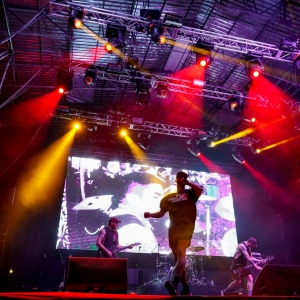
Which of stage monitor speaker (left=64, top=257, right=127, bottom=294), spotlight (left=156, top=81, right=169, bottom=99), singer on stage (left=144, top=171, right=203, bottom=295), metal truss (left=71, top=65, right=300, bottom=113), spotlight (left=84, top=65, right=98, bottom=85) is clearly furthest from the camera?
spotlight (left=156, top=81, right=169, bottom=99)

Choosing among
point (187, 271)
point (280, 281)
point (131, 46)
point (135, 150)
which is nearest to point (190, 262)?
point (187, 271)

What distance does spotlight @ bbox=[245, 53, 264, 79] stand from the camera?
752 cm

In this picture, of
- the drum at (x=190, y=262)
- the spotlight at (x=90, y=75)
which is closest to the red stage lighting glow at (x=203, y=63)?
the spotlight at (x=90, y=75)

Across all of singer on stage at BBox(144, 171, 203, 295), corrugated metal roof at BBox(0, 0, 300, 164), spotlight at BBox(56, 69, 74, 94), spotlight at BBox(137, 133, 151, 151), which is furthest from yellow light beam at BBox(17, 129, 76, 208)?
singer on stage at BBox(144, 171, 203, 295)

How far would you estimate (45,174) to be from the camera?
11.0m

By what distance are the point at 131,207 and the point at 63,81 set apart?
5145 millimetres

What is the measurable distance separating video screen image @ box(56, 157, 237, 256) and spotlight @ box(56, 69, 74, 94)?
3.85 metres

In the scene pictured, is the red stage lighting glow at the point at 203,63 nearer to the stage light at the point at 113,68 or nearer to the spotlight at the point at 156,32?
the spotlight at the point at 156,32

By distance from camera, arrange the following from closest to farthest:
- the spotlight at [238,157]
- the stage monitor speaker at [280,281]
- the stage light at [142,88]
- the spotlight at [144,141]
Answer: the stage monitor speaker at [280,281] → the stage light at [142,88] → the spotlight at [144,141] → the spotlight at [238,157]

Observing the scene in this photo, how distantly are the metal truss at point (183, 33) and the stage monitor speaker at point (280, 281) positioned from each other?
18.0 feet

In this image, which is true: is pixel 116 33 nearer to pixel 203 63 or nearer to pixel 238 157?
pixel 203 63

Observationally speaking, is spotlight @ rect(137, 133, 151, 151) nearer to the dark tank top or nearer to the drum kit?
the drum kit

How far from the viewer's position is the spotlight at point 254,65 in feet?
24.7

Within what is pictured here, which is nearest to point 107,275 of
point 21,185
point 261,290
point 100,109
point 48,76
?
point 261,290
